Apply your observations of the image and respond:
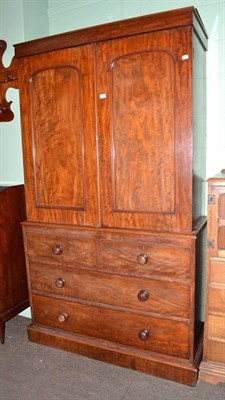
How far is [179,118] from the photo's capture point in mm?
1635

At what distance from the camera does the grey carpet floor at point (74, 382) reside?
175 cm

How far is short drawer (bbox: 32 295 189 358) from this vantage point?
5.96ft

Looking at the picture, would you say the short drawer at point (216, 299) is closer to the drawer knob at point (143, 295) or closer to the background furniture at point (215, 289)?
the background furniture at point (215, 289)

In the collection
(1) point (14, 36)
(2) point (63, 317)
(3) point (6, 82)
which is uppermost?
(1) point (14, 36)

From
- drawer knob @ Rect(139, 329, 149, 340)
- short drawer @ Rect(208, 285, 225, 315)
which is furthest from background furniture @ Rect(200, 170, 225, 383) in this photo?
drawer knob @ Rect(139, 329, 149, 340)

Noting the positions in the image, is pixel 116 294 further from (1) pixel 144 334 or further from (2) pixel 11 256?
(2) pixel 11 256

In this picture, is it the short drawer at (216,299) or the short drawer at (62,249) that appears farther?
the short drawer at (62,249)

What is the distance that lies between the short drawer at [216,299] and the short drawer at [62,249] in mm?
698

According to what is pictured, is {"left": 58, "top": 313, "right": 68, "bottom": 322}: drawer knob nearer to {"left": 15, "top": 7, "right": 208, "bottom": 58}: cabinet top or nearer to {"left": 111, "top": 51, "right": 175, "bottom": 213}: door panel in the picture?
{"left": 111, "top": 51, "right": 175, "bottom": 213}: door panel

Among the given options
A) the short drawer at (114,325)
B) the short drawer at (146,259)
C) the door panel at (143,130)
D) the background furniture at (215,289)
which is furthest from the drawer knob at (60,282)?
the background furniture at (215,289)

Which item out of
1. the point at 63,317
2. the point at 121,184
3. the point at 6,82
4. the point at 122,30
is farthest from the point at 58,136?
the point at 63,317

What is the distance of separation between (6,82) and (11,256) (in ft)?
4.35

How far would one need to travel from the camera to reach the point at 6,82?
244cm

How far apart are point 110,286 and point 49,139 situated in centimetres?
99
